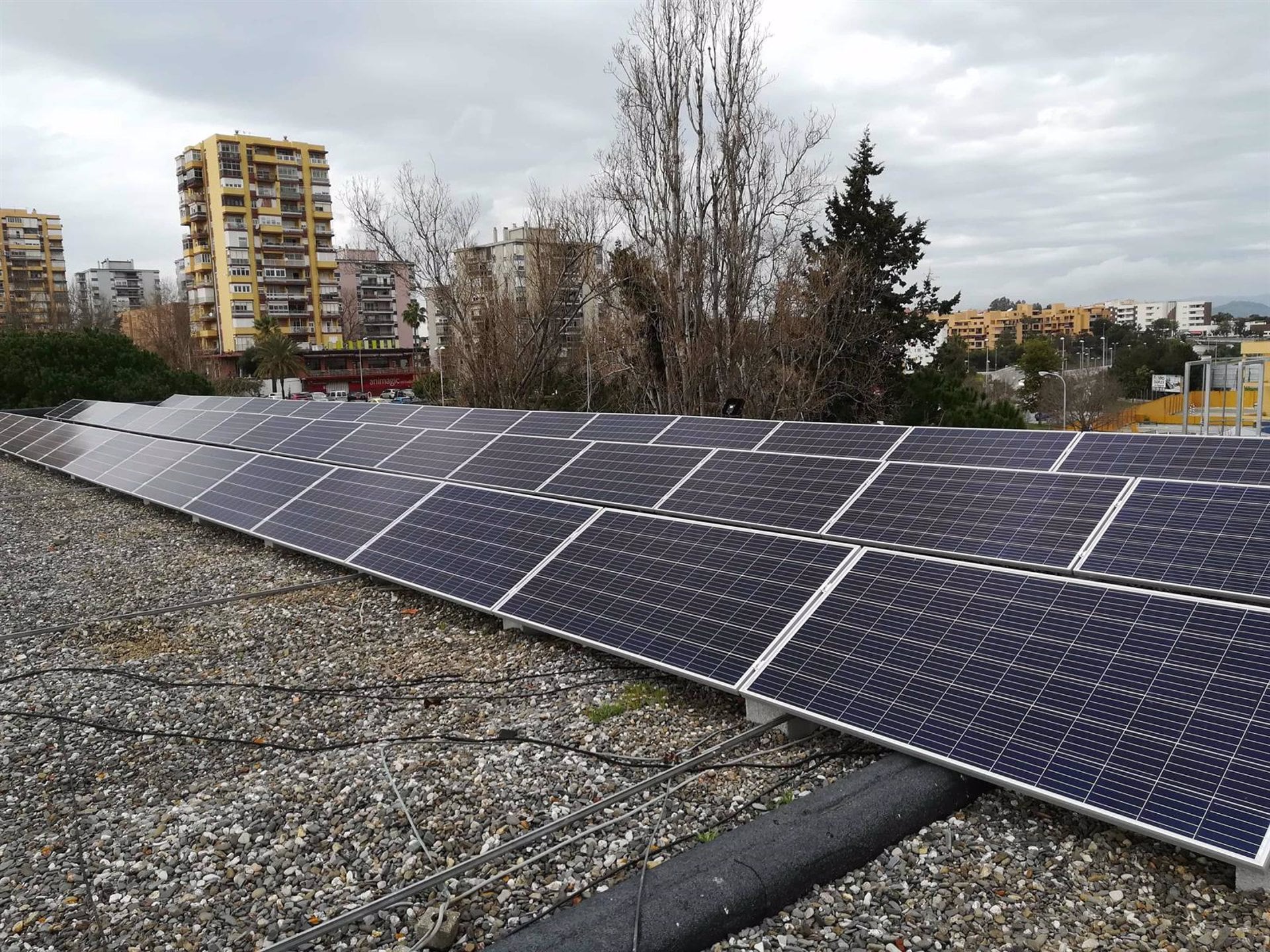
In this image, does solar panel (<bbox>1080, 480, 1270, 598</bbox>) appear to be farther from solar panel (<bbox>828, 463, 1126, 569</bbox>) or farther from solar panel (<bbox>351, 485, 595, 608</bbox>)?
solar panel (<bbox>351, 485, 595, 608</bbox>)

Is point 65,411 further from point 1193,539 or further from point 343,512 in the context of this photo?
point 1193,539

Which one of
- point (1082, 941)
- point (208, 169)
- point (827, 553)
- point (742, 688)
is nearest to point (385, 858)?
point (742, 688)

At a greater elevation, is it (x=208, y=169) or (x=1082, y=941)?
(x=208, y=169)

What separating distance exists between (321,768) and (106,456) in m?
17.9

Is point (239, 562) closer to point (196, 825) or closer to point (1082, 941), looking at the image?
point (196, 825)

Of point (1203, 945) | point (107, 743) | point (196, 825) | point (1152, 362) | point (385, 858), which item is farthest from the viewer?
point (1152, 362)

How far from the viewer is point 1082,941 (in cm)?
409

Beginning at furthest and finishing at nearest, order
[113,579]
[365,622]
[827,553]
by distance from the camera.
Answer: [113,579] → [365,622] → [827,553]

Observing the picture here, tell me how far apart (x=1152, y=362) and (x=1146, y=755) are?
73.7m

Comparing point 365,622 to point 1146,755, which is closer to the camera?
point 1146,755

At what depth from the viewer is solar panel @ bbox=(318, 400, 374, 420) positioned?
19812mm

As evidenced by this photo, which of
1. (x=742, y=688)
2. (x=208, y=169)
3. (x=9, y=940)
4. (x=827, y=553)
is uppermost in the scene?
(x=208, y=169)

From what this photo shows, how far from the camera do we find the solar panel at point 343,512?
36.4ft

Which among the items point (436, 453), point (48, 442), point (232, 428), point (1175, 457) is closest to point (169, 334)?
point (48, 442)
